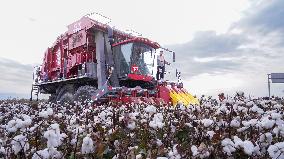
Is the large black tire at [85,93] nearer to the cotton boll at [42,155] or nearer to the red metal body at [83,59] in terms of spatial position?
the red metal body at [83,59]

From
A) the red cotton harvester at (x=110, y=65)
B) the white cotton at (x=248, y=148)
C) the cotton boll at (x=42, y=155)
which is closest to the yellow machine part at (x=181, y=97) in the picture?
the red cotton harvester at (x=110, y=65)

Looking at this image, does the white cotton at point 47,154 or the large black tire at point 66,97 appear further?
the large black tire at point 66,97

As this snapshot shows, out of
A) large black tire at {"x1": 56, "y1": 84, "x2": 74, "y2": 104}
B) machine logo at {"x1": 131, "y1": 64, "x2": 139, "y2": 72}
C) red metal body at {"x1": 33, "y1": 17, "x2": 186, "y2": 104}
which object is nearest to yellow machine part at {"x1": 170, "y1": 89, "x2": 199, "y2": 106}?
red metal body at {"x1": 33, "y1": 17, "x2": 186, "y2": 104}

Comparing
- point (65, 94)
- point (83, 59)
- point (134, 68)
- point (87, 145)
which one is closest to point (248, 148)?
point (87, 145)

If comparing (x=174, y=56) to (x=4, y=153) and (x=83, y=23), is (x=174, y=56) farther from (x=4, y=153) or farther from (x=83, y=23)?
(x=4, y=153)

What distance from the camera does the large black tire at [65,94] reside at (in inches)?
813

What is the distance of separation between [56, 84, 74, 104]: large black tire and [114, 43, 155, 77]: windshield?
3.26 meters

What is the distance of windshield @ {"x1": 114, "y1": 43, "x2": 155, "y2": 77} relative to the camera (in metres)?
19.2

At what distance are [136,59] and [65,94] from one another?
16.0 ft

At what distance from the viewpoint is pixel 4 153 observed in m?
3.68

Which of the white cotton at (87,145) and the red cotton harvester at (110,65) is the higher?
the red cotton harvester at (110,65)

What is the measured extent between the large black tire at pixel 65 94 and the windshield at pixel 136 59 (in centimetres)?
326

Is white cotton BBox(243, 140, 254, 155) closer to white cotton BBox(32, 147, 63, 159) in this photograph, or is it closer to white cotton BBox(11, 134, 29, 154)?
white cotton BBox(32, 147, 63, 159)

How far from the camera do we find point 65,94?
→ 2114 cm
